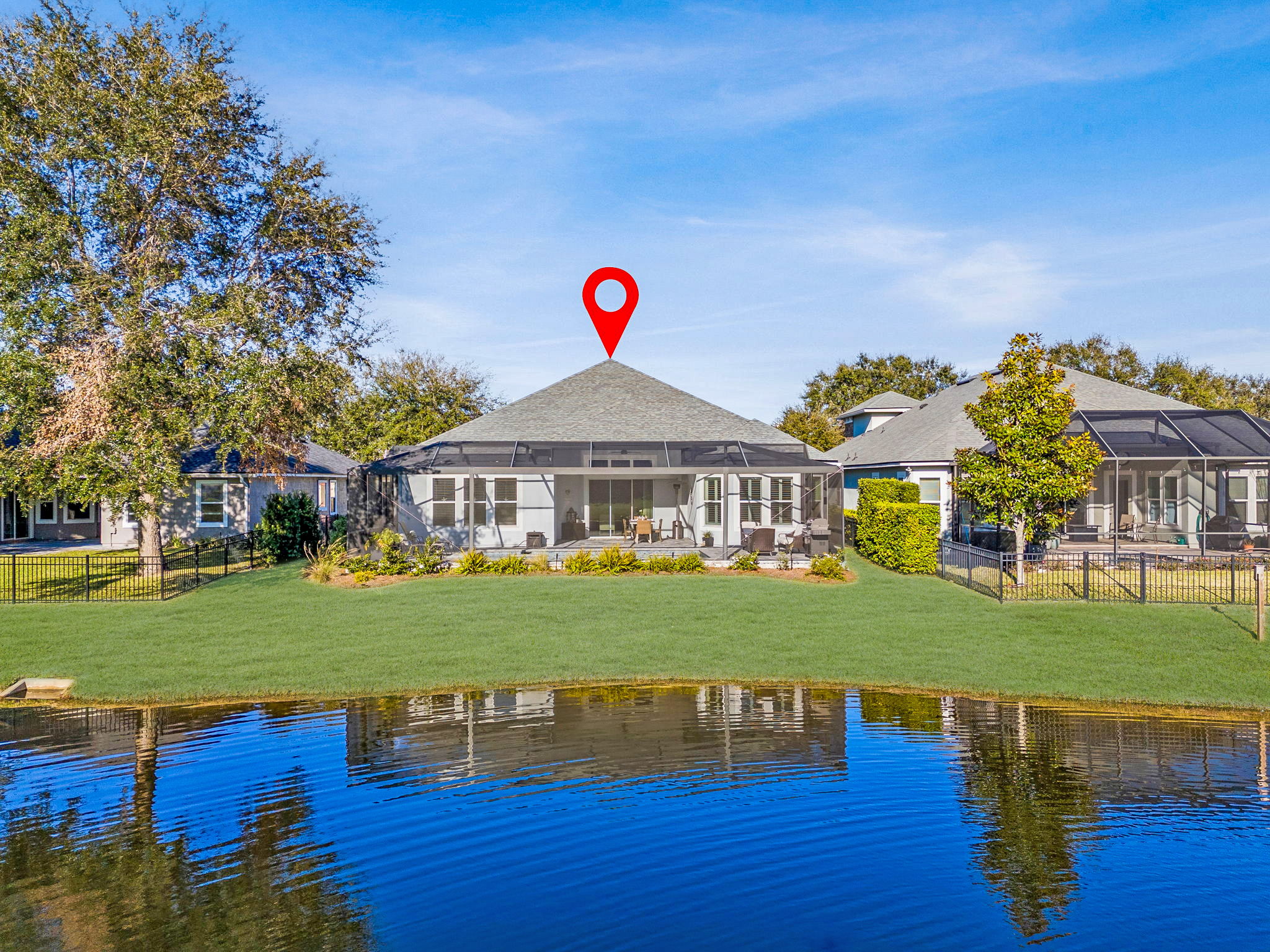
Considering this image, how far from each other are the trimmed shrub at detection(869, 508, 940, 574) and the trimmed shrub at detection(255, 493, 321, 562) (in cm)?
1663

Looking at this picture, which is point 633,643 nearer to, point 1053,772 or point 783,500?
point 1053,772

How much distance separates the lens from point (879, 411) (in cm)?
4162

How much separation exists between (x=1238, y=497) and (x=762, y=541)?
14.4 metres

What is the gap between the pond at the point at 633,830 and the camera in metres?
5.78

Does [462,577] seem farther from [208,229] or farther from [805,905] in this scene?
[805,905]

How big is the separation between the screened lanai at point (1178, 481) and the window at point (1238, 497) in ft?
0.08

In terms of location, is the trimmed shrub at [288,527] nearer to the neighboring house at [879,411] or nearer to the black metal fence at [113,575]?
the black metal fence at [113,575]

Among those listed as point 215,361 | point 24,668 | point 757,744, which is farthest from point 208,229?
point 757,744

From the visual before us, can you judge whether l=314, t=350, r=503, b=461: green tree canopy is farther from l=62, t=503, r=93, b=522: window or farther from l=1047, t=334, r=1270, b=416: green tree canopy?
l=1047, t=334, r=1270, b=416: green tree canopy

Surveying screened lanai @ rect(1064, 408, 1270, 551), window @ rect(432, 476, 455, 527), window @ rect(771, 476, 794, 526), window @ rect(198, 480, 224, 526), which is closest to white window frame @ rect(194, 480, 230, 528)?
window @ rect(198, 480, 224, 526)

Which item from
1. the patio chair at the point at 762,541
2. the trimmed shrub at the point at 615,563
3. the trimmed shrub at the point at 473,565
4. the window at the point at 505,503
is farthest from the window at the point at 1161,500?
the trimmed shrub at the point at 473,565

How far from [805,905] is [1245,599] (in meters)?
14.4

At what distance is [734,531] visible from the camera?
27.3 metres

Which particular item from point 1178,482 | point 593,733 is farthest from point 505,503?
point 1178,482
